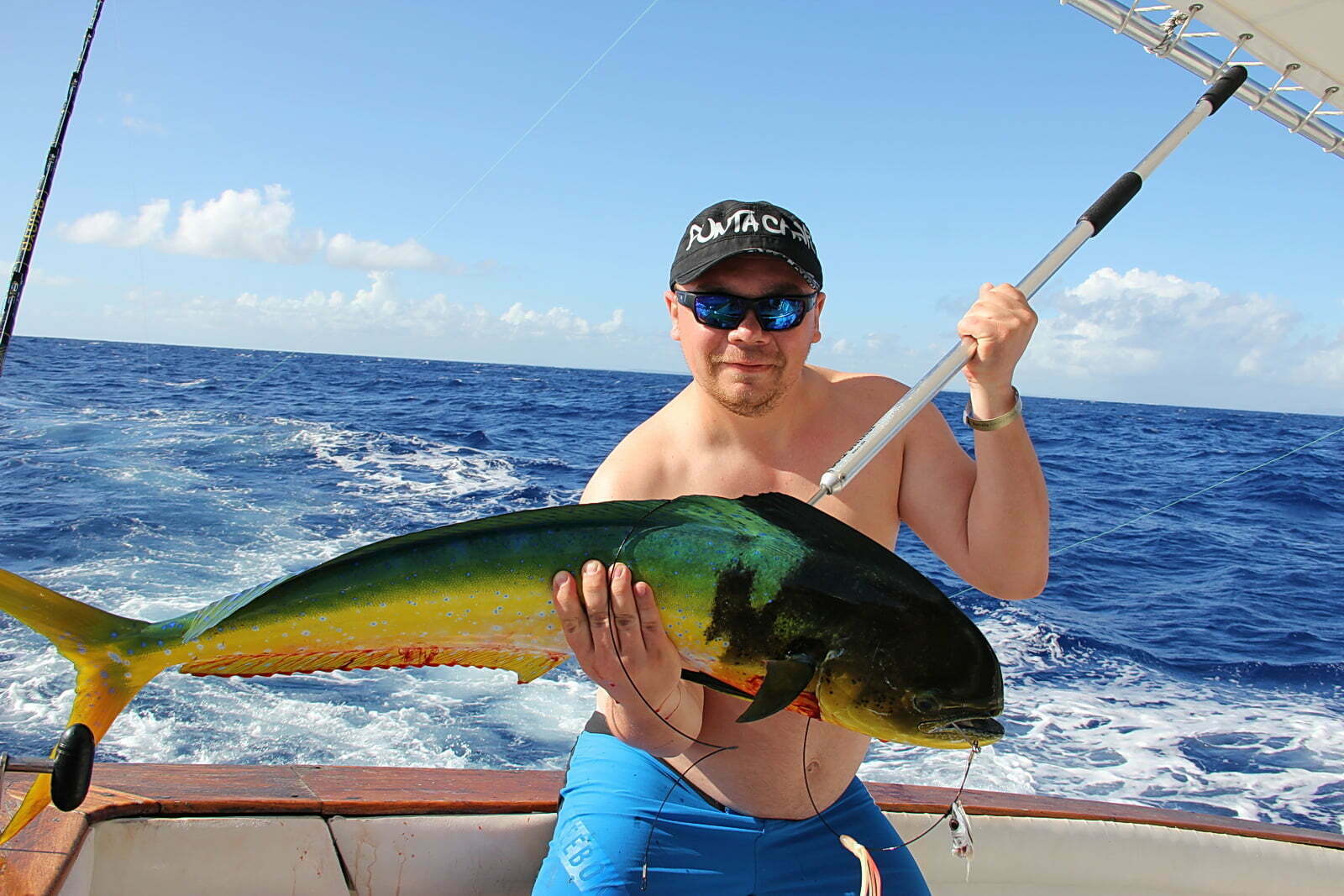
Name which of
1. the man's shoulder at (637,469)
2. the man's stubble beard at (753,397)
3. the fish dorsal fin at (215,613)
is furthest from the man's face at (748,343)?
the fish dorsal fin at (215,613)

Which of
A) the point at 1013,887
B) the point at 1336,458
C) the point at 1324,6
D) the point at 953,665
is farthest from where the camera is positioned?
the point at 1336,458

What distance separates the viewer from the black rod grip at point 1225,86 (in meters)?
2.61

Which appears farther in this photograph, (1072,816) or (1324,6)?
(1072,816)

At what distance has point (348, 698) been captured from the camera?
529cm

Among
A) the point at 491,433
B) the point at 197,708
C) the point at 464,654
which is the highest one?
the point at 491,433

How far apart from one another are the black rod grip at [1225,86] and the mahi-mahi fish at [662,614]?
6.09 ft

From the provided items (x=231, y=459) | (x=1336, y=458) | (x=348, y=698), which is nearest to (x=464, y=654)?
(x=348, y=698)

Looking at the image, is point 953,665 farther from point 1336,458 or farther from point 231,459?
point 1336,458

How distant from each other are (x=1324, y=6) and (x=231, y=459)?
40.6 feet

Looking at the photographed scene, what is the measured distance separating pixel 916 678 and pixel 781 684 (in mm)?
228

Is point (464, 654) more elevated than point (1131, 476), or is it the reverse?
point (1131, 476)

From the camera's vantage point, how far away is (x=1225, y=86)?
2713mm

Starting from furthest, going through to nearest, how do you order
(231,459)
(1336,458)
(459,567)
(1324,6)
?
(1336,458), (231,459), (1324,6), (459,567)

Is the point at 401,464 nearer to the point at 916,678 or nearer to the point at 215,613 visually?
the point at 215,613
